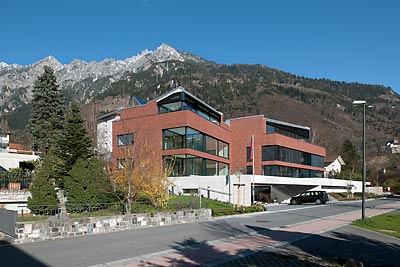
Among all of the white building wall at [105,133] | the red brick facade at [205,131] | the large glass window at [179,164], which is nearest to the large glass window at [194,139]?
the red brick facade at [205,131]

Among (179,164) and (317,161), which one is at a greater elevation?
(179,164)

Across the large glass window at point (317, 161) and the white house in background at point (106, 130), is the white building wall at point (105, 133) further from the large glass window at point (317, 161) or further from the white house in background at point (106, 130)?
the large glass window at point (317, 161)

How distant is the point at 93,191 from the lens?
75.0ft

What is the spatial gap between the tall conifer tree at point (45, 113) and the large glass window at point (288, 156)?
90.9ft

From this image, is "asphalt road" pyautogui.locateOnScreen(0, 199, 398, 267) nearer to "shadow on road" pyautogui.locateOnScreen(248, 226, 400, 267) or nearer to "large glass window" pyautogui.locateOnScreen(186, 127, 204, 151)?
"shadow on road" pyautogui.locateOnScreen(248, 226, 400, 267)

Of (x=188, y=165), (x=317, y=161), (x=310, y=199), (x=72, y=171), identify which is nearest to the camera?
(x=72, y=171)

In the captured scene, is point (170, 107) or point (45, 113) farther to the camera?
point (170, 107)

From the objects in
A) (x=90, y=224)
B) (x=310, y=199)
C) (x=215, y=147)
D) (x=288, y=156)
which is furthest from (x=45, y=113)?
(x=288, y=156)

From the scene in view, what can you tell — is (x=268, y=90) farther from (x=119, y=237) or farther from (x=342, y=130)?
(x=119, y=237)

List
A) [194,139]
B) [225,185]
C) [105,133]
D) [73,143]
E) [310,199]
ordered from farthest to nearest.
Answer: [105,133] → [310,199] → [194,139] → [225,185] → [73,143]

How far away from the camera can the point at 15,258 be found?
10.8 metres

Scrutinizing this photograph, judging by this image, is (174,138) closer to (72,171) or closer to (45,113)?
(45,113)

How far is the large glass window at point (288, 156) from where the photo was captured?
2042 inches

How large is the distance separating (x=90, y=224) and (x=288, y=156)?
141 ft
